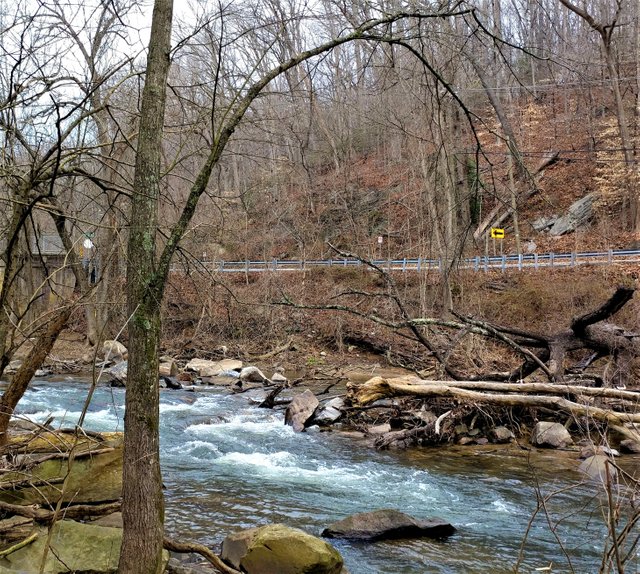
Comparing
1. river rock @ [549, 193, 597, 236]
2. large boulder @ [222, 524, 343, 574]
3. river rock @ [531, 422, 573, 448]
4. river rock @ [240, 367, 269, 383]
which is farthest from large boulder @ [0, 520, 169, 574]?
river rock @ [549, 193, 597, 236]

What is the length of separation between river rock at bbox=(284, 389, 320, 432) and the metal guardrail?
10471mm

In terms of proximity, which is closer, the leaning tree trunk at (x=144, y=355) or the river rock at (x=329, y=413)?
the leaning tree trunk at (x=144, y=355)

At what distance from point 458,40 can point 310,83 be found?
1157 millimetres

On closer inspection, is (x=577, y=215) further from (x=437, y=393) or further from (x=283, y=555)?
(x=283, y=555)

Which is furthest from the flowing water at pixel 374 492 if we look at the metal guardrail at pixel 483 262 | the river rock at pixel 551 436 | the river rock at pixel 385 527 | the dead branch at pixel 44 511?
the metal guardrail at pixel 483 262

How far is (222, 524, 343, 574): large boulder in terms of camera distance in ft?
17.5

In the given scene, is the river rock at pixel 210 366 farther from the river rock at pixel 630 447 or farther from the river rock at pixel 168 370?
the river rock at pixel 630 447

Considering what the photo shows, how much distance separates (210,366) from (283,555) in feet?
49.8

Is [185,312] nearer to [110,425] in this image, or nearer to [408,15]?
[110,425]

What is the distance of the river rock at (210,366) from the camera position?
19.6m

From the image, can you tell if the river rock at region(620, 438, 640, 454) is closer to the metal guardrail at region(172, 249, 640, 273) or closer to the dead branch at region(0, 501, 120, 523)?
the dead branch at region(0, 501, 120, 523)

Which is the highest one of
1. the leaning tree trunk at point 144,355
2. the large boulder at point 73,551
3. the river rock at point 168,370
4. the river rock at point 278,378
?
the leaning tree trunk at point 144,355

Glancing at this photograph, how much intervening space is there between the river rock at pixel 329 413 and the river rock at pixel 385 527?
17.7 ft

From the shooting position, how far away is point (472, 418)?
1106cm
